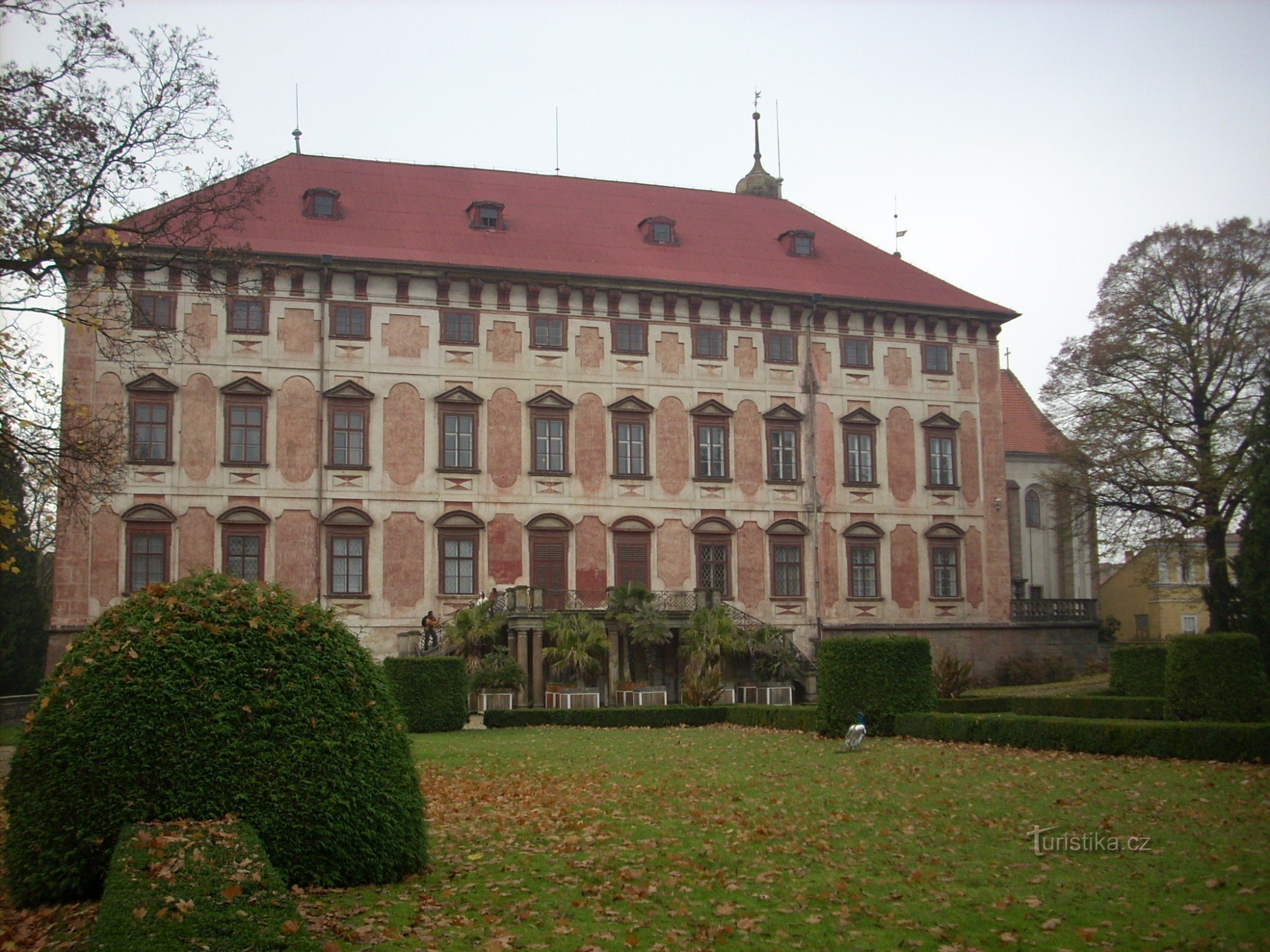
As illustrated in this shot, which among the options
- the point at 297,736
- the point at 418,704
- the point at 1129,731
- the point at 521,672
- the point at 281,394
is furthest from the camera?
the point at 281,394

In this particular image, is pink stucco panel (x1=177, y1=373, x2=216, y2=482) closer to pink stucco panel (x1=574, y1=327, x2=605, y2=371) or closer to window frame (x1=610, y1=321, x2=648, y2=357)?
pink stucco panel (x1=574, y1=327, x2=605, y2=371)

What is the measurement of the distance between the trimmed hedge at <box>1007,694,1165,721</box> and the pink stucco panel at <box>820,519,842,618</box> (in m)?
13.2

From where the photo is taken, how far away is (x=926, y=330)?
135 feet

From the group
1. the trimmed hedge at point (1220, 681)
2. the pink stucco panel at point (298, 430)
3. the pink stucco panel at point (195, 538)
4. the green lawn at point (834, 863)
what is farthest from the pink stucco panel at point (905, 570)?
the green lawn at point (834, 863)

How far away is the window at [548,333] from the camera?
37.2 metres

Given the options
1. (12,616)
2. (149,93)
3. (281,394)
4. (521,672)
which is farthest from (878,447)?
(149,93)

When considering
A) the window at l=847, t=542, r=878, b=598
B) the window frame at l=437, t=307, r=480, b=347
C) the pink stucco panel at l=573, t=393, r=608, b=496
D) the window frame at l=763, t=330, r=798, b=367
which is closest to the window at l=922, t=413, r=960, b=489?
the window at l=847, t=542, r=878, b=598

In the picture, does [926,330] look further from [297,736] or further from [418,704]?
[297,736]

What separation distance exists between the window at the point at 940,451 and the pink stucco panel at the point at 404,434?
1614cm

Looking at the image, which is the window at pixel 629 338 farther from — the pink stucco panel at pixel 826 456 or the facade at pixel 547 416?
the pink stucco panel at pixel 826 456

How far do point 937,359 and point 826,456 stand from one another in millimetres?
5398

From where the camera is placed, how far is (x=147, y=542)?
3356cm

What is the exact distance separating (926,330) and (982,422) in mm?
3551

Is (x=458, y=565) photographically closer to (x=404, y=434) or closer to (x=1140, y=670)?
(x=404, y=434)
